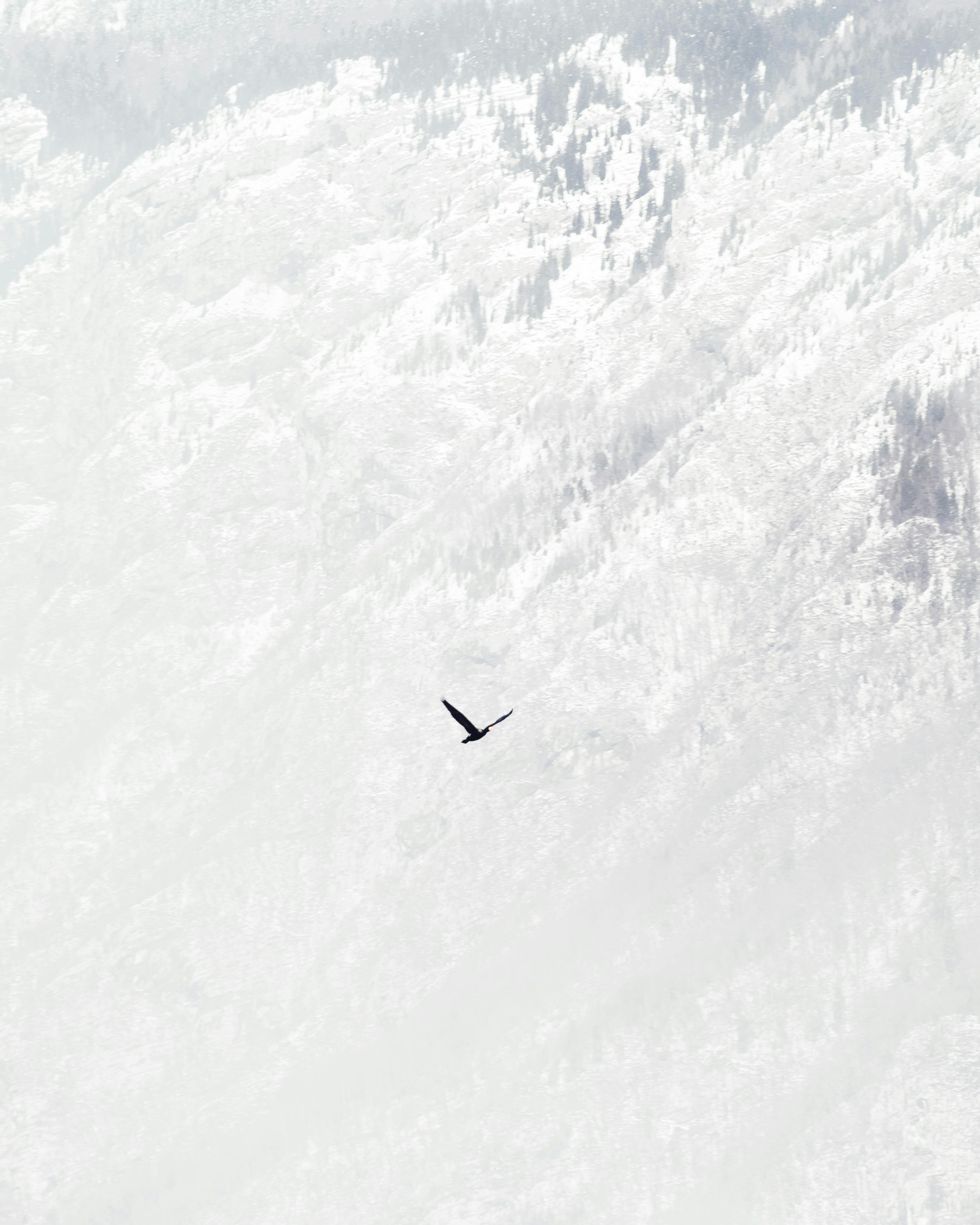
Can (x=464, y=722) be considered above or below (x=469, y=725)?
above

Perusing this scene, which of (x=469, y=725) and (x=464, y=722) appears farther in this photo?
(x=469, y=725)
